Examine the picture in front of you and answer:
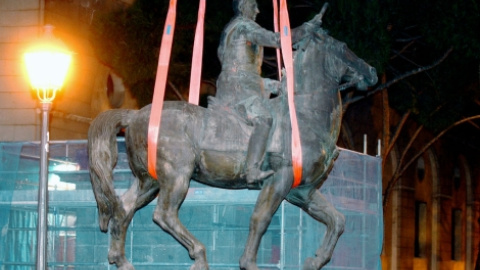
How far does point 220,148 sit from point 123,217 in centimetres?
143

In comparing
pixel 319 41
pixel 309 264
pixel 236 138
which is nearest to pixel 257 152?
pixel 236 138

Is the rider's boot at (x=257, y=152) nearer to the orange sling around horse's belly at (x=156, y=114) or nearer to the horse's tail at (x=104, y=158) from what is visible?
the orange sling around horse's belly at (x=156, y=114)

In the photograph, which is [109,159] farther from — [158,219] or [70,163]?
[70,163]

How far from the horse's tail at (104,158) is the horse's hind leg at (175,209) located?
65 cm

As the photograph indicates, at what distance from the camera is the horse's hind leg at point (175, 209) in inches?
513

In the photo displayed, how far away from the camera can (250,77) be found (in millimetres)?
13594

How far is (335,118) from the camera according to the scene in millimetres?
13523

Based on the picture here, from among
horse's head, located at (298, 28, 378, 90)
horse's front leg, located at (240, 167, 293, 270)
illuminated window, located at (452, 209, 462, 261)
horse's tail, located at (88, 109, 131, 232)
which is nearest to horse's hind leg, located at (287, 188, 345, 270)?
horse's front leg, located at (240, 167, 293, 270)

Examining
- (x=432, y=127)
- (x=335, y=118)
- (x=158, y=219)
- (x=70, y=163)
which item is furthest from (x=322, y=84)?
(x=432, y=127)

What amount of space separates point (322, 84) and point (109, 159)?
105 inches

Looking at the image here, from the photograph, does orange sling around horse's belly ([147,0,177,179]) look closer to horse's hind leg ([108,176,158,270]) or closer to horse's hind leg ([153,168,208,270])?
horse's hind leg ([153,168,208,270])

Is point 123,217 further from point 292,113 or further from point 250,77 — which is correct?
point 292,113

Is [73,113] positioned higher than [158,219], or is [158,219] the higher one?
[73,113]

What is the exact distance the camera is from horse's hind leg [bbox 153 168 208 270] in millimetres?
13039
